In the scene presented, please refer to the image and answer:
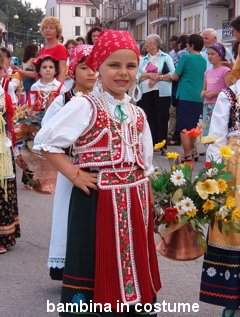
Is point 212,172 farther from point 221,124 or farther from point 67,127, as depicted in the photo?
point 67,127

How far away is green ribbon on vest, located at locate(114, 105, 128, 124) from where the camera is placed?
3.50 metres

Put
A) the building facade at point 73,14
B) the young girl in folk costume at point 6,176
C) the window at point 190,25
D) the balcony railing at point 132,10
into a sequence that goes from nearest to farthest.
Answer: the young girl in folk costume at point 6,176 < the window at point 190,25 < the balcony railing at point 132,10 < the building facade at point 73,14

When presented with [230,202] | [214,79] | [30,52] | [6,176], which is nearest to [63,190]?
[230,202]

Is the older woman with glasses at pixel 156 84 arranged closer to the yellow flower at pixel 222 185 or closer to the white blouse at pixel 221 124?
the white blouse at pixel 221 124

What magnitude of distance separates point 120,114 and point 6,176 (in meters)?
2.51

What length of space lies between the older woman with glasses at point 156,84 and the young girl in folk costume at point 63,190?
6.21 m

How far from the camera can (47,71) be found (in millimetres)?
7367

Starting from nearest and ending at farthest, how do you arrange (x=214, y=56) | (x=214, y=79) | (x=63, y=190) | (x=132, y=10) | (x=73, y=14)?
(x=63, y=190), (x=214, y=56), (x=214, y=79), (x=132, y=10), (x=73, y=14)

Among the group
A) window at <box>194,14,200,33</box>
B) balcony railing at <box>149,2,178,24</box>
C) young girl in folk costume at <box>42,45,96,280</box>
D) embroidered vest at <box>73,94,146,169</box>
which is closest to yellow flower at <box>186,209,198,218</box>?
embroidered vest at <box>73,94,146,169</box>

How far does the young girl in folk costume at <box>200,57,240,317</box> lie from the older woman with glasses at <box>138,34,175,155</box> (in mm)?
6544

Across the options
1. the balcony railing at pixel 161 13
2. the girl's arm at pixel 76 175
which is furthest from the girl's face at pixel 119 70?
the balcony railing at pixel 161 13

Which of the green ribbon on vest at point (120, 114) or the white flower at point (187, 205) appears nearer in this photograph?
the green ribbon on vest at point (120, 114)

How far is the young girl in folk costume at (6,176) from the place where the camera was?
572 cm

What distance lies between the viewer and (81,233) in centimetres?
346
